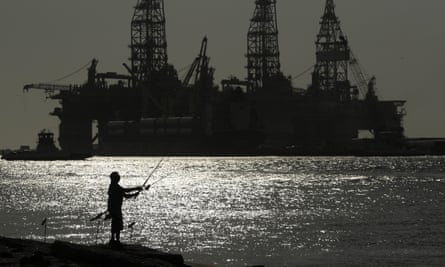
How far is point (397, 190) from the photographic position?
257ft

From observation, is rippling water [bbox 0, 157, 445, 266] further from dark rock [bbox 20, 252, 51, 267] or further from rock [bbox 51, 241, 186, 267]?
dark rock [bbox 20, 252, 51, 267]

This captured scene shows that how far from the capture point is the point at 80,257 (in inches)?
787

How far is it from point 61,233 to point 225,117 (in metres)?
158

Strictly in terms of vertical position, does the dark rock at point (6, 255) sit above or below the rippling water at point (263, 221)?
above

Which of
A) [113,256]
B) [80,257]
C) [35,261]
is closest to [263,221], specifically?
[80,257]

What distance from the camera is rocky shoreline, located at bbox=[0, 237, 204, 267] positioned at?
1888 cm

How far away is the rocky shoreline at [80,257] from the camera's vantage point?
18875mm

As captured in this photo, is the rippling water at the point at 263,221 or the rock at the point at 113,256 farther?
the rippling water at the point at 263,221

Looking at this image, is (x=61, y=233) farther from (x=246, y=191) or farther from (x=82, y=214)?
(x=246, y=191)

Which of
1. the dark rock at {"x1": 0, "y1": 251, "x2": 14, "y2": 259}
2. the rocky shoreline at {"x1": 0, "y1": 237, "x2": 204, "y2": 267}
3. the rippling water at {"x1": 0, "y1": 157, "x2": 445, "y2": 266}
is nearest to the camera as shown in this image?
the rocky shoreline at {"x1": 0, "y1": 237, "x2": 204, "y2": 267}

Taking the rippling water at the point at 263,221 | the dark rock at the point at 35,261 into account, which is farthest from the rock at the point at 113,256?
the rippling water at the point at 263,221

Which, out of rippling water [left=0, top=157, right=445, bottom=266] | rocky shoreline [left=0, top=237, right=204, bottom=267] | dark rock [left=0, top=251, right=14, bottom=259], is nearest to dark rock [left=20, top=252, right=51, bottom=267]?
rocky shoreline [left=0, top=237, right=204, bottom=267]

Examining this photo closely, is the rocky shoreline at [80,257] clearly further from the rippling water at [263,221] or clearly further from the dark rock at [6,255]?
the rippling water at [263,221]

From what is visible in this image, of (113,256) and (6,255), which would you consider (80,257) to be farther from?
(6,255)
